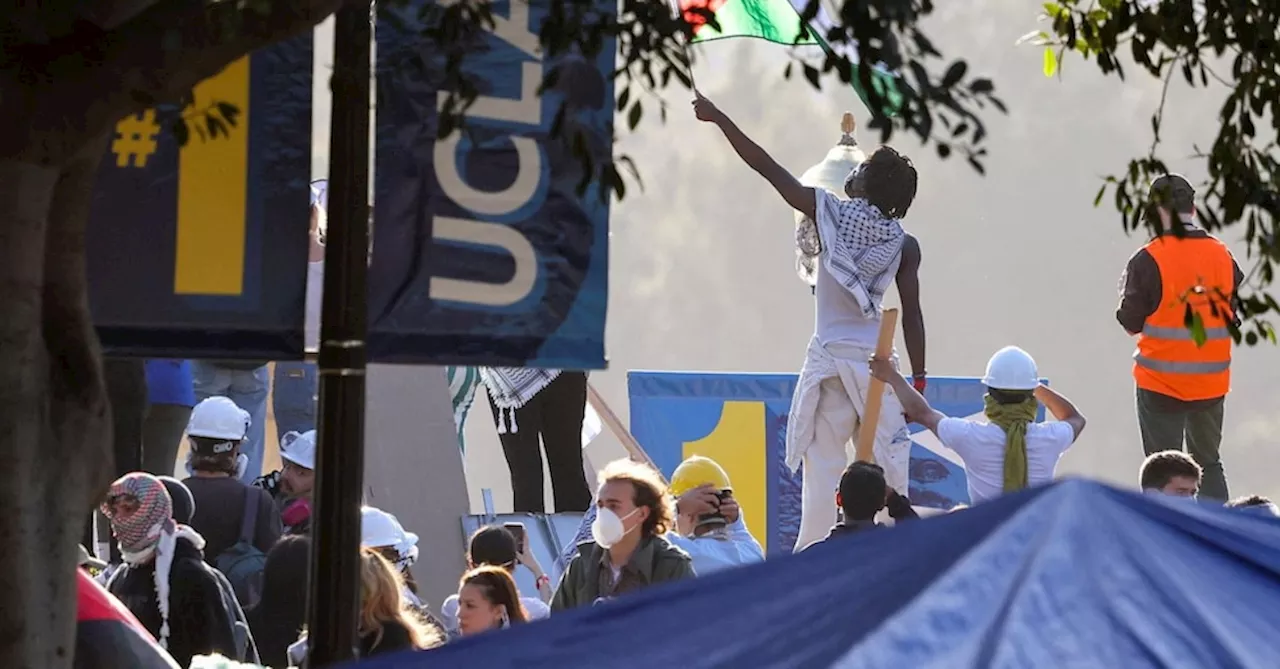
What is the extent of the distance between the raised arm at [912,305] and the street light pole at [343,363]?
13.9 ft

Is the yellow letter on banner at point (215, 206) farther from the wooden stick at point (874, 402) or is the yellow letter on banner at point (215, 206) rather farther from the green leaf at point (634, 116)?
the wooden stick at point (874, 402)

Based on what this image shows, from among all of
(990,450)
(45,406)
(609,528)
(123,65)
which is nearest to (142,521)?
(609,528)

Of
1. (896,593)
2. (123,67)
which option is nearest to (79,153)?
(123,67)

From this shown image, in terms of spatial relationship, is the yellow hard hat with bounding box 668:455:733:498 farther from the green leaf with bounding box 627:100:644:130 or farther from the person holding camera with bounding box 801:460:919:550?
the green leaf with bounding box 627:100:644:130

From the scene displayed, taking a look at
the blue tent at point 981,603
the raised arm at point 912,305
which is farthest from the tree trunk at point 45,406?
the raised arm at point 912,305

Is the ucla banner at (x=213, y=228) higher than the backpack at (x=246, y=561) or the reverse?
higher

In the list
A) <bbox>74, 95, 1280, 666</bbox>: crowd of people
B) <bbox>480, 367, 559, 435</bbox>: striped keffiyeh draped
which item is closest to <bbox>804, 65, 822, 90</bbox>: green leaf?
<bbox>74, 95, 1280, 666</bbox>: crowd of people

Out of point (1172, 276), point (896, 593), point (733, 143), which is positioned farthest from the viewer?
point (1172, 276)

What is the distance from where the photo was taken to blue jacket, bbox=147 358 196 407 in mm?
9648

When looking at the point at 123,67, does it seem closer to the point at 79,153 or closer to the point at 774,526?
the point at 79,153

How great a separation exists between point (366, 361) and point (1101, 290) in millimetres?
15328

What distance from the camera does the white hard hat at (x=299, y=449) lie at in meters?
8.90

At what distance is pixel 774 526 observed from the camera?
35.6 feet

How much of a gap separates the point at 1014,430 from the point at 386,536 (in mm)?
2711
